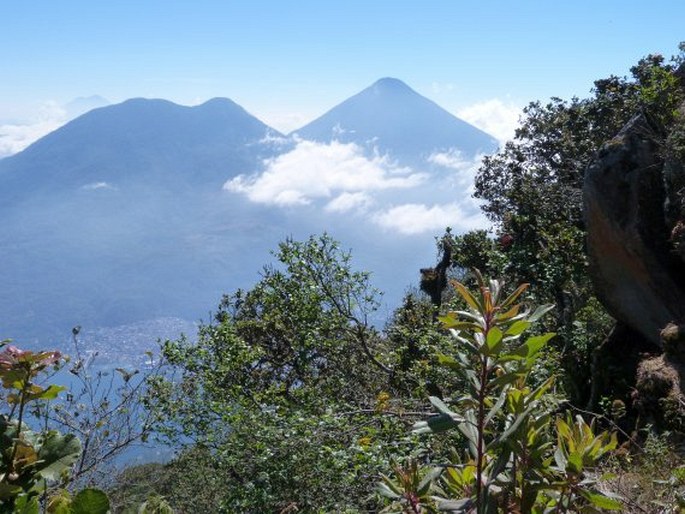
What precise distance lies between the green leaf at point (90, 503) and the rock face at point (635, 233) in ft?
35.4

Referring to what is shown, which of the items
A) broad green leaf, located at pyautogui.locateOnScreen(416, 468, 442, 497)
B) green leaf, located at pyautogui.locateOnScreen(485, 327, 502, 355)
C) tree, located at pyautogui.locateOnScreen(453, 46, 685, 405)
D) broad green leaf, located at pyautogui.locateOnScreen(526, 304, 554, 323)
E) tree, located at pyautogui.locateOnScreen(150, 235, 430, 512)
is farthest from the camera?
tree, located at pyautogui.locateOnScreen(453, 46, 685, 405)

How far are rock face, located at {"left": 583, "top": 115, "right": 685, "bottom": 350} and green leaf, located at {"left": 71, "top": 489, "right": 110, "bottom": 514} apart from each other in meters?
10.8

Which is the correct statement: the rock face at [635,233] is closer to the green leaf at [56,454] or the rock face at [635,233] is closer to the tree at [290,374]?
the tree at [290,374]

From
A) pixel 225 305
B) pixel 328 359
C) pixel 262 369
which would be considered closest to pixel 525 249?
pixel 328 359

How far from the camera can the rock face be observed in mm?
11133

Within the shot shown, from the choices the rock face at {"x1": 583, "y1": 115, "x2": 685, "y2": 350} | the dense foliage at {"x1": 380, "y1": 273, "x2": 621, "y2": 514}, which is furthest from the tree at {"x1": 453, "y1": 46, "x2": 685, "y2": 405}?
the dense foliage at {"x1": 380, "y1": 273, "x2": 621, "y2": 514}

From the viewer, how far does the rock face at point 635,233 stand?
11.1 meters

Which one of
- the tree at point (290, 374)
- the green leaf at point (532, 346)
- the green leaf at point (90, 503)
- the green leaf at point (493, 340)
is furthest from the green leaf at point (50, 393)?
the tree at point (290, 374)

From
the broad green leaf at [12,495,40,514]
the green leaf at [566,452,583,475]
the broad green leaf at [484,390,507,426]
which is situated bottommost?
the green leaf at [566,452,583,475]

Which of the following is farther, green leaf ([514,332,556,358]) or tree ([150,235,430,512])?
tree ([150,235,430,512])

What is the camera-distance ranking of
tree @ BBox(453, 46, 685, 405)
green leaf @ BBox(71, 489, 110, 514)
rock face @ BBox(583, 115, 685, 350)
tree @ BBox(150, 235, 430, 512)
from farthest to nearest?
tree @ BBox(453, 46, 685, 405) → rock face @ BBox(583, 115, 685, 350) → tree @ BBox(150, 235, 430, 512) → green leaf @ BBox(71, 489, 110, 514)

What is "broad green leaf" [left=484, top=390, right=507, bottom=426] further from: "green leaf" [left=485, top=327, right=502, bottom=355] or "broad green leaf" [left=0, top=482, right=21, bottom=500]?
"broad green leaf" [left=0, top=482, right=21, bottom=500]

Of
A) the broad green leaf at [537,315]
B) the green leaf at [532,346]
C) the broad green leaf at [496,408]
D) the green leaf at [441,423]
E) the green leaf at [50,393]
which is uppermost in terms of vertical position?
the broad green leaf at [537,315]

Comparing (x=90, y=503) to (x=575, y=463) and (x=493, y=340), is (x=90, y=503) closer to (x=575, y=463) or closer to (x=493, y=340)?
(x=493, y=340)
